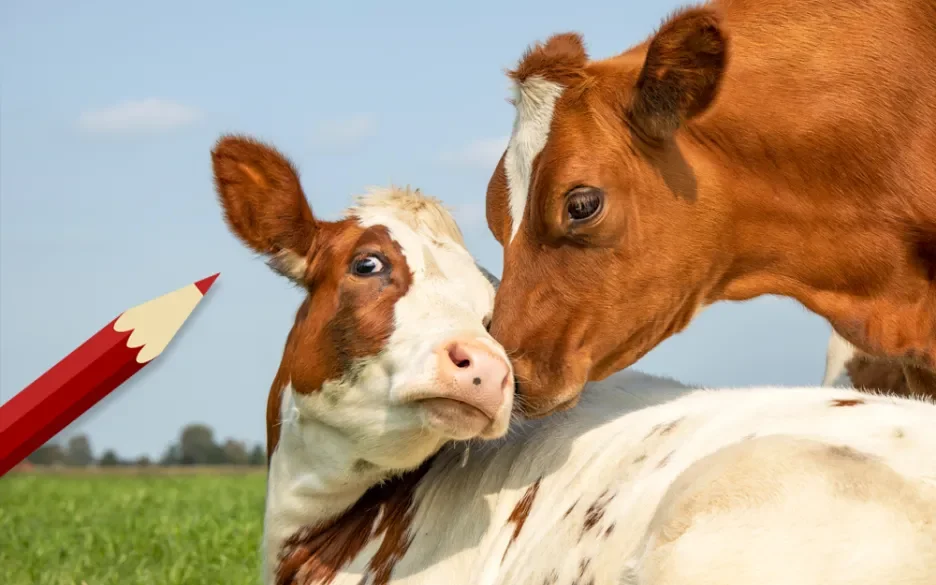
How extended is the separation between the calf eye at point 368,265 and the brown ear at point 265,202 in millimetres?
328

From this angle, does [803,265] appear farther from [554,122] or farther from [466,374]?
[466,374]

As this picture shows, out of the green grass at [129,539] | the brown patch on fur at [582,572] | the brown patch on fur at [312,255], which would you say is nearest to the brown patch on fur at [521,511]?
the brown patch on fur at [582,572]

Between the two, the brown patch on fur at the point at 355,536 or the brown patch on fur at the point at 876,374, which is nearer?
the brown patch on fur at the point at 355,536

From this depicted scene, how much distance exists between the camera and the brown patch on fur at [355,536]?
4.47m

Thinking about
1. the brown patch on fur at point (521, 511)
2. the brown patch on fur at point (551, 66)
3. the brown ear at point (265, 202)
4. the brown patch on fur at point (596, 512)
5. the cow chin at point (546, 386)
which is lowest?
the brown patch on fur at point (521, 511)

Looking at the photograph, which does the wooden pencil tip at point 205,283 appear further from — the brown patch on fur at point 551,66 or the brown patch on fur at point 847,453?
the brown patch on fur at point 847,453

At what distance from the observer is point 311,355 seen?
4.43 meters

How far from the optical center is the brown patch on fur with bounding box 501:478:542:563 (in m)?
4.16

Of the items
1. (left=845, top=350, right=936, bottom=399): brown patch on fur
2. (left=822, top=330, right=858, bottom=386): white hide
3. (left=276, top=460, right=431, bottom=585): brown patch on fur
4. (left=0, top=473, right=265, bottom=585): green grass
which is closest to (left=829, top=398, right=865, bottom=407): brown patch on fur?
(left=276, top=460, right=431, bottom=585): brown patch on fur

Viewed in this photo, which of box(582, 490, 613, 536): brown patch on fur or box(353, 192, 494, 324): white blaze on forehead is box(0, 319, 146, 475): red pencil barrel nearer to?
box(353, 192, 494, 324): white blaze on forehead

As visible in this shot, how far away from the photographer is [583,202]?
452cm

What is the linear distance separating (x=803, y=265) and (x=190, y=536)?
22.0 feet

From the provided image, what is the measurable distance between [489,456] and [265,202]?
143 centimetres

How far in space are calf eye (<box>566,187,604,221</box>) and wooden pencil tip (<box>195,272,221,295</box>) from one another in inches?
65.3
